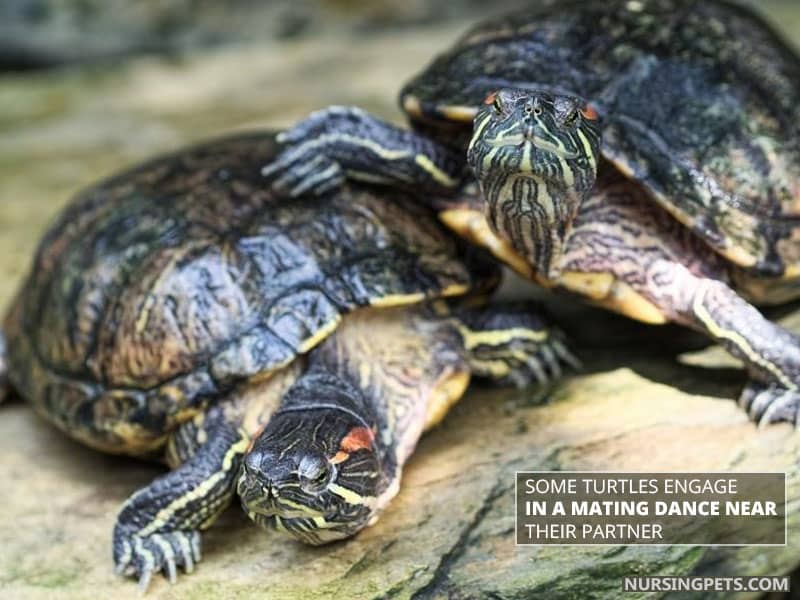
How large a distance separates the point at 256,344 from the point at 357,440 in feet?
1.77

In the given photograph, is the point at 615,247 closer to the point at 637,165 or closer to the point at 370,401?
the point at 637,165

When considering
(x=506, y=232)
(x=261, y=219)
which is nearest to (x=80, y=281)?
(x=261, y=219)

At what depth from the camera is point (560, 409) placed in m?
3.91

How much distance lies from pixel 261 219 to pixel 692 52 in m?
1.87

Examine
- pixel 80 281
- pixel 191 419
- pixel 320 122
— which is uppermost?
pixel 320 122

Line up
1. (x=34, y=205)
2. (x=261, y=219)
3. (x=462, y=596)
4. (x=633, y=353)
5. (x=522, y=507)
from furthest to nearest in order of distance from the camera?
(x=34, y=205) < (x=633, y=353) < (x=261, y=219) < (x=522, y=507) < (x=462, y=596)

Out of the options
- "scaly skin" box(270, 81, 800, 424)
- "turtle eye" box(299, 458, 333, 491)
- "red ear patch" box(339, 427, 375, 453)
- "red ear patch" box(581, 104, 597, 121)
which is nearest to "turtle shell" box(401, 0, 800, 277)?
"scaly skin" box(270, 81, 800, 424)

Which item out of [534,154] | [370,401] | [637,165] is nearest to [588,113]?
[534,154]

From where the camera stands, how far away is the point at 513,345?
13.2 ft

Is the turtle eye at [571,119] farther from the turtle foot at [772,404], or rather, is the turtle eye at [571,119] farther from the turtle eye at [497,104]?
the turtle foot at [772,404]

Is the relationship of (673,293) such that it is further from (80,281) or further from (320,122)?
(80,281)

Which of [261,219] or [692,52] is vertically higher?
[692,52]

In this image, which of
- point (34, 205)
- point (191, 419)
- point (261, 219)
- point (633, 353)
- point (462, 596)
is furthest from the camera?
point (34, 205)

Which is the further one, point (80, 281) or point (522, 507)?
point (80, 281)
